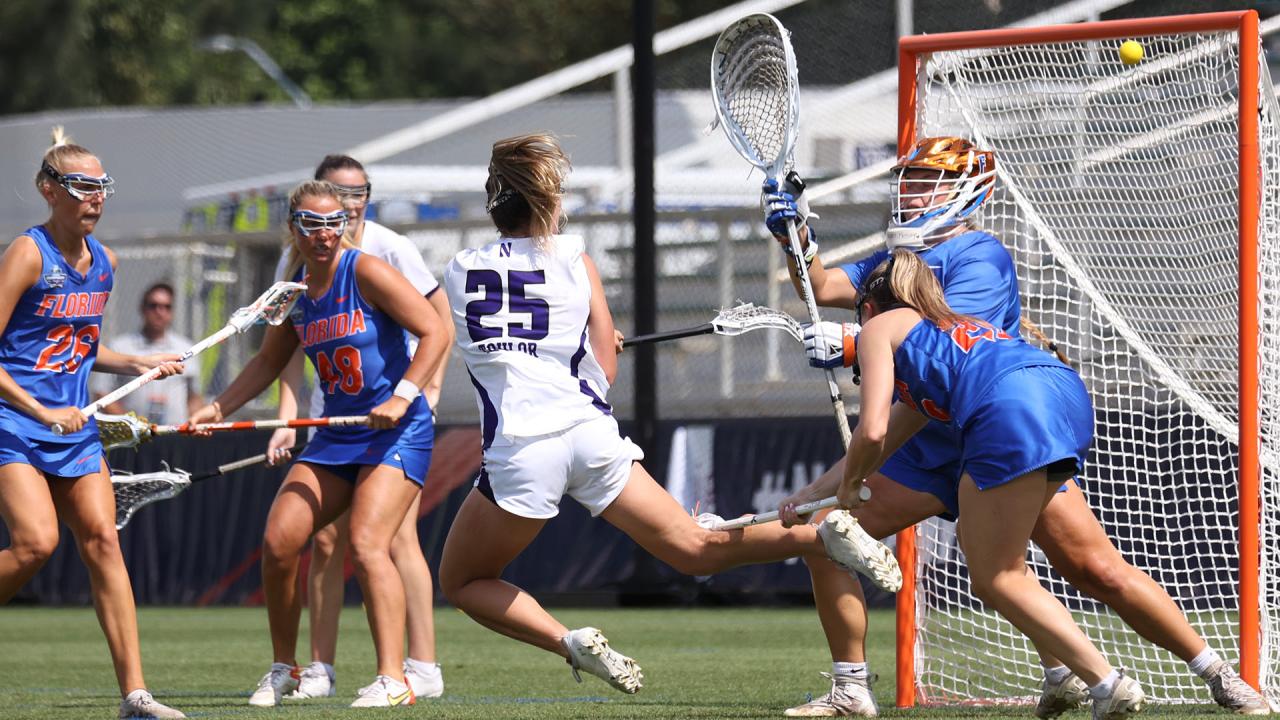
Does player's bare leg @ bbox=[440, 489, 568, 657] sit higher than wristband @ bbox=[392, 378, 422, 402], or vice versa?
Result: wristband @ bbox=[392, 378, 422, 402]

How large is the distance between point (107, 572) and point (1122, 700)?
10.8 feet

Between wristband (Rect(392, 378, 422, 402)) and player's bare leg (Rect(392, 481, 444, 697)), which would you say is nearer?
wristband (Rect(392, 378, 422, 402))

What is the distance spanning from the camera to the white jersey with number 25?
18.0ft

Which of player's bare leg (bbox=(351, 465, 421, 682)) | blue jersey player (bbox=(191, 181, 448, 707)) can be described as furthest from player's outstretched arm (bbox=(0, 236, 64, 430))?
player's bare leg (bbox=(351, 465, 421, 682))

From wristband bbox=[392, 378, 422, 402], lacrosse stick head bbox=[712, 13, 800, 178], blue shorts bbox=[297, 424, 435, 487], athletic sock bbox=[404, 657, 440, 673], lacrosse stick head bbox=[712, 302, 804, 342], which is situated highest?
lacrosse stick head bbox=[712, 13, 800, 178]

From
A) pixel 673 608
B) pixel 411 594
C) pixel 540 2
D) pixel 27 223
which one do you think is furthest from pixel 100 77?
pixel 411 594

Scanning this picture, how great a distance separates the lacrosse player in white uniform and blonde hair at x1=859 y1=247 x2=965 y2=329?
2.39ft

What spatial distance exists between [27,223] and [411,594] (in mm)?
15370

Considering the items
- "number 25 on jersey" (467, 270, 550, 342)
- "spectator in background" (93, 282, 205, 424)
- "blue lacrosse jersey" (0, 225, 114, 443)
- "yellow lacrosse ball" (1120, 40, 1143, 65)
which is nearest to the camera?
"number 25 on jersey" (467, 270, 550, 342)

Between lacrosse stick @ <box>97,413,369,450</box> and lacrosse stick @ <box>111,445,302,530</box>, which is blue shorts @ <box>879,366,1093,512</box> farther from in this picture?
lacrosse stick @ <box>111,445,302,530</box>

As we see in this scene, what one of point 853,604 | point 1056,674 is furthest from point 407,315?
point 1056,674

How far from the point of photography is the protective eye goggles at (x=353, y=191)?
23.6 feet

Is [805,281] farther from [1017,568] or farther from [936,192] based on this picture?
[1017,568]

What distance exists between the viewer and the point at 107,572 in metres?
6.02
